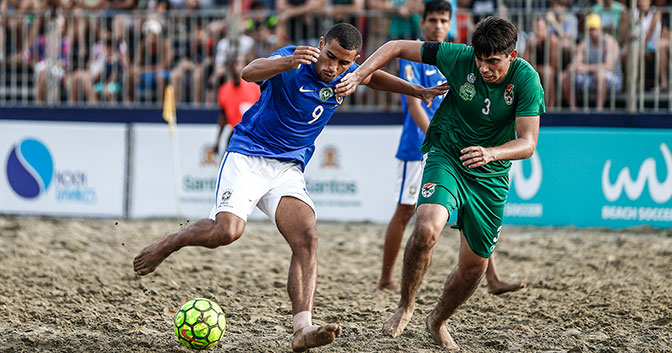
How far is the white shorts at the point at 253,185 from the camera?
5176 millimetres

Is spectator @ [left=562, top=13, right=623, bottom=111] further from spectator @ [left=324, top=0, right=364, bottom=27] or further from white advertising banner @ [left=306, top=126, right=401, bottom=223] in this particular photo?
spectator @ [left=324, top=0, right=364, bottom=27]

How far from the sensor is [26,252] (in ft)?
28.7

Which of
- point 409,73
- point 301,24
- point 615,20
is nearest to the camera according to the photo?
point 409,73

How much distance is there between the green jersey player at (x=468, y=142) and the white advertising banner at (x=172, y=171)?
6.85 m

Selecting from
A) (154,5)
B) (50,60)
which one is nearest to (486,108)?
(50,60)

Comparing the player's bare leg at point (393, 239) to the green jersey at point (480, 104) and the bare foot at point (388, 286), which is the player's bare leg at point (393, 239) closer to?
the bare foot at point (388, 286)

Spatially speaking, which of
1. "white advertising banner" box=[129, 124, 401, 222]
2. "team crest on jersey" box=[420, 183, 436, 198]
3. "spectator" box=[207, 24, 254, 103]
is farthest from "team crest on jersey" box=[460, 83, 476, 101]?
"spectator" box=[207, 24, 254, 103]

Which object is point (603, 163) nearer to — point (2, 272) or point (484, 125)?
point (484, 125)

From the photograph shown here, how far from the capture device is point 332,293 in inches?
279

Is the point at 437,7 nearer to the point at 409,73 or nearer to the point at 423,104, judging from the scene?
the point at 409,73

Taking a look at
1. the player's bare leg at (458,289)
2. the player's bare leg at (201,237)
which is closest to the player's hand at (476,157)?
the player's bare leg at (458,289)

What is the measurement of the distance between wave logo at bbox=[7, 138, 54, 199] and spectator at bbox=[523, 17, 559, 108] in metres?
6.93

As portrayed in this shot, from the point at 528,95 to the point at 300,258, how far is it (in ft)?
5.50

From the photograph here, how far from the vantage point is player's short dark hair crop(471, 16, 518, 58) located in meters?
4.77
